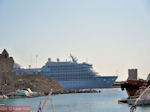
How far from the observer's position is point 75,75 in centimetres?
13638

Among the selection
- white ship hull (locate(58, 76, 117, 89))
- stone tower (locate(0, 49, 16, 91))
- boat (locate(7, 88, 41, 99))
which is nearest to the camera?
boat (locate(7, 88, 41, 99))

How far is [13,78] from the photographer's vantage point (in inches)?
3573

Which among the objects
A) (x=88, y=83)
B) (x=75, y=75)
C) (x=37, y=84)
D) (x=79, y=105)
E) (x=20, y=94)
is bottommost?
(x=79, y=105)

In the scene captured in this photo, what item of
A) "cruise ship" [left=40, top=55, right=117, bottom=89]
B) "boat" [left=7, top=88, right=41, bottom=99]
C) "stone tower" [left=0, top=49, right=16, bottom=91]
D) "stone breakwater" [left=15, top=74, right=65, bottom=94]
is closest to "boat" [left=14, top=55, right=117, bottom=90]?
"cruise ship" [left=40, top=55, right=117, bottom=89]

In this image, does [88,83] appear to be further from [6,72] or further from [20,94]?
[20,94]

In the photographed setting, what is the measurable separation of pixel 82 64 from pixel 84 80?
8.06 m

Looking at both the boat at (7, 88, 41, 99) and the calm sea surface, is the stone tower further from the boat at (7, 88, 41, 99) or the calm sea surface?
the calm sea surface

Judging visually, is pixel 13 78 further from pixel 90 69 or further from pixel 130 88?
pixel 90 69

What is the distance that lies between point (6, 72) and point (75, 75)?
4876cm

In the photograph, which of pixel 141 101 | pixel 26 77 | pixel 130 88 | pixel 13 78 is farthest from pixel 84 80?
pixel 141 101

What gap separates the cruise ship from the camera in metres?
135

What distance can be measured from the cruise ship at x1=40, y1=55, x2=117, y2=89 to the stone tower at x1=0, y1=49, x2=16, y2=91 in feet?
143

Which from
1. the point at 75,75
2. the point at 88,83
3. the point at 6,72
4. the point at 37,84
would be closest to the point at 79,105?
the point at 6,72

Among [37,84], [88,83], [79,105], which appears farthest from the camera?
[88,83]
